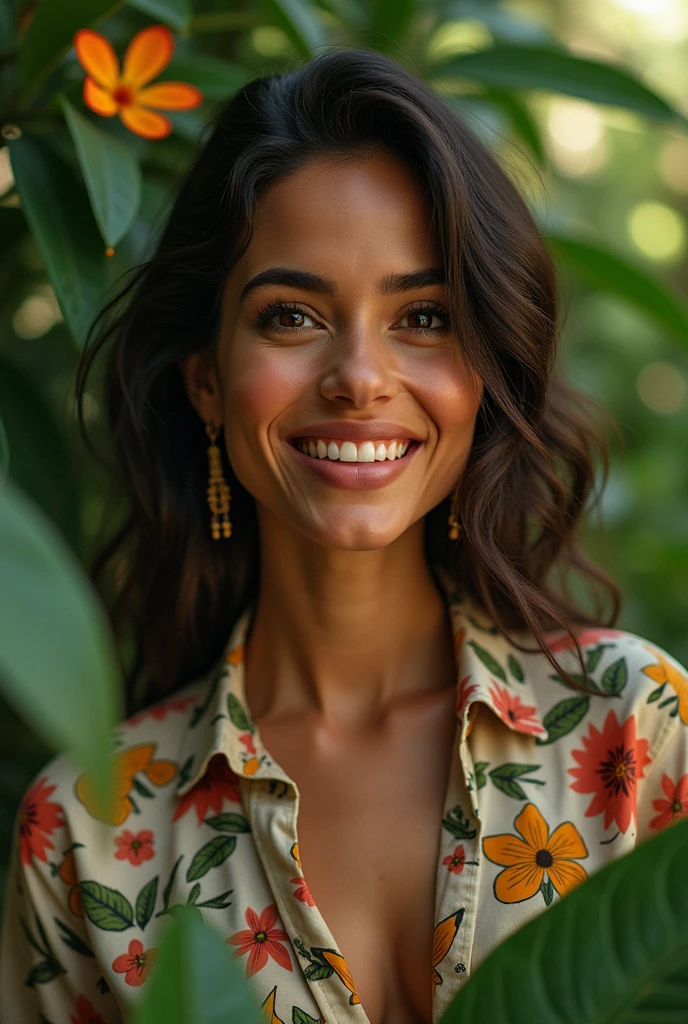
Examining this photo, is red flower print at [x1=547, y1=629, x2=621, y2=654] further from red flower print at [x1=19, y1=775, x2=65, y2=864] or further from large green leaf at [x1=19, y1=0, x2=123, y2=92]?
large green leaf at [x1=19, y1=0, x2=123, y2=92]

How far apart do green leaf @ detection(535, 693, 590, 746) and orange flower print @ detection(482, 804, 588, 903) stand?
0.10 meters

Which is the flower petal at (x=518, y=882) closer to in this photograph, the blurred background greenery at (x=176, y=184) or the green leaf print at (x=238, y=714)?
the green leaf print at (x=238, y=714)

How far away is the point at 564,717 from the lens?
4.45 ft

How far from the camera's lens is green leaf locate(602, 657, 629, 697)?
1332 millimetres

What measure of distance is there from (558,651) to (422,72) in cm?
91

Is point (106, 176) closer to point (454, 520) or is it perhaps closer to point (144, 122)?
point (144, 122)

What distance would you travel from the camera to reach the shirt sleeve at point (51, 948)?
1.39m

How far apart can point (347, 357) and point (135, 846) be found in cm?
67

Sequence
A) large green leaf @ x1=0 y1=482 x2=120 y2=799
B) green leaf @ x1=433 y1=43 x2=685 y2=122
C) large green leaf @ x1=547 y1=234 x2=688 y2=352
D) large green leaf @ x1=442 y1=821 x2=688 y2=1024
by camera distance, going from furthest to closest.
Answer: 1. large green leaf @ x1=547 y1=234 x2=688 y2=352
2. green leaf @ x1=433 y1=43 x2=685 y2=122
3. large green leaf @ x1=442 y1=821 x2=688 y2=1024
4. large green leaf @ x1=0 y1=482 x2=120 y2=799

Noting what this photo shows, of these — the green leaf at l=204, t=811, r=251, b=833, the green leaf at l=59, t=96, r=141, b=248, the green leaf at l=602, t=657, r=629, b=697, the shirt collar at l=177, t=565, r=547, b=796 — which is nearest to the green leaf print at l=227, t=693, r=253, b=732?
the shirt collar at l=177, t=565, r=547, b=796

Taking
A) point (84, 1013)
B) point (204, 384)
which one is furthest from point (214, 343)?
point (84, 1013)

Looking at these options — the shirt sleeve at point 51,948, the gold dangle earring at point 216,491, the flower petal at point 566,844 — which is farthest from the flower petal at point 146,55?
the flower petal at point 566,844

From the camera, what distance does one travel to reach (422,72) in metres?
1.70

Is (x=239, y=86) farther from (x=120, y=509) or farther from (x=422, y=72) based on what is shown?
(x=120, y=509)
